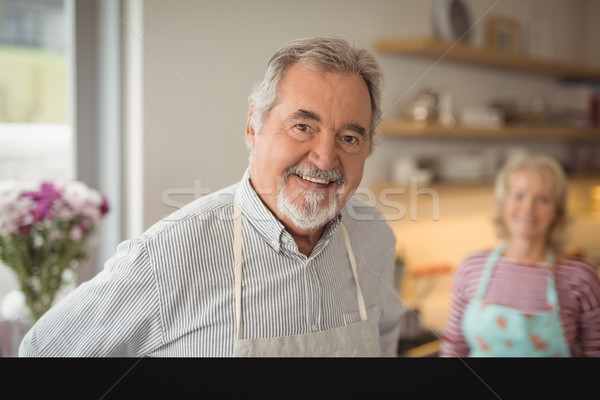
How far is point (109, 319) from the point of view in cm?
42

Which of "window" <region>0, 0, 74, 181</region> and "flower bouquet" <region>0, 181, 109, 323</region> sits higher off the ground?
"window" <region>0, 0, 74, 181</region>

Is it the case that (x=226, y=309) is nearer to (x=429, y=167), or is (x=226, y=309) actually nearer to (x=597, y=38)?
(x=429, y=167)

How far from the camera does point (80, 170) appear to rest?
48cm

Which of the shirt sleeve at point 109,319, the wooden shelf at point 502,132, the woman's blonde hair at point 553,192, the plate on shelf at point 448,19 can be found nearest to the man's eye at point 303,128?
the shirt sleeve at point 109,319

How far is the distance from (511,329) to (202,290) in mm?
436

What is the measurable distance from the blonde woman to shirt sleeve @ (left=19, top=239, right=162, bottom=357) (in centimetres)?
34

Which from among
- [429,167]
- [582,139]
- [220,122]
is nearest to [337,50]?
[220,122]

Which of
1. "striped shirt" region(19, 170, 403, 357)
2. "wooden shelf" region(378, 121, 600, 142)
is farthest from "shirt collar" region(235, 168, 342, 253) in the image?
"wooden shelf" region(378, 121, 600, 142)

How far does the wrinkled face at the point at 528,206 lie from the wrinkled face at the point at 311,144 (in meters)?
0.46

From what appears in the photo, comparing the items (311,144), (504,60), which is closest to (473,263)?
(311,144)

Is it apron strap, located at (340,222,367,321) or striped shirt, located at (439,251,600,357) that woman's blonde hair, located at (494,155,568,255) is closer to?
striped shirt, located at (439,251,600,357)

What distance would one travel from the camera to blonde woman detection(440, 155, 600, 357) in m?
0.62

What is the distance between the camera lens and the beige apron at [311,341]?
0.44m
